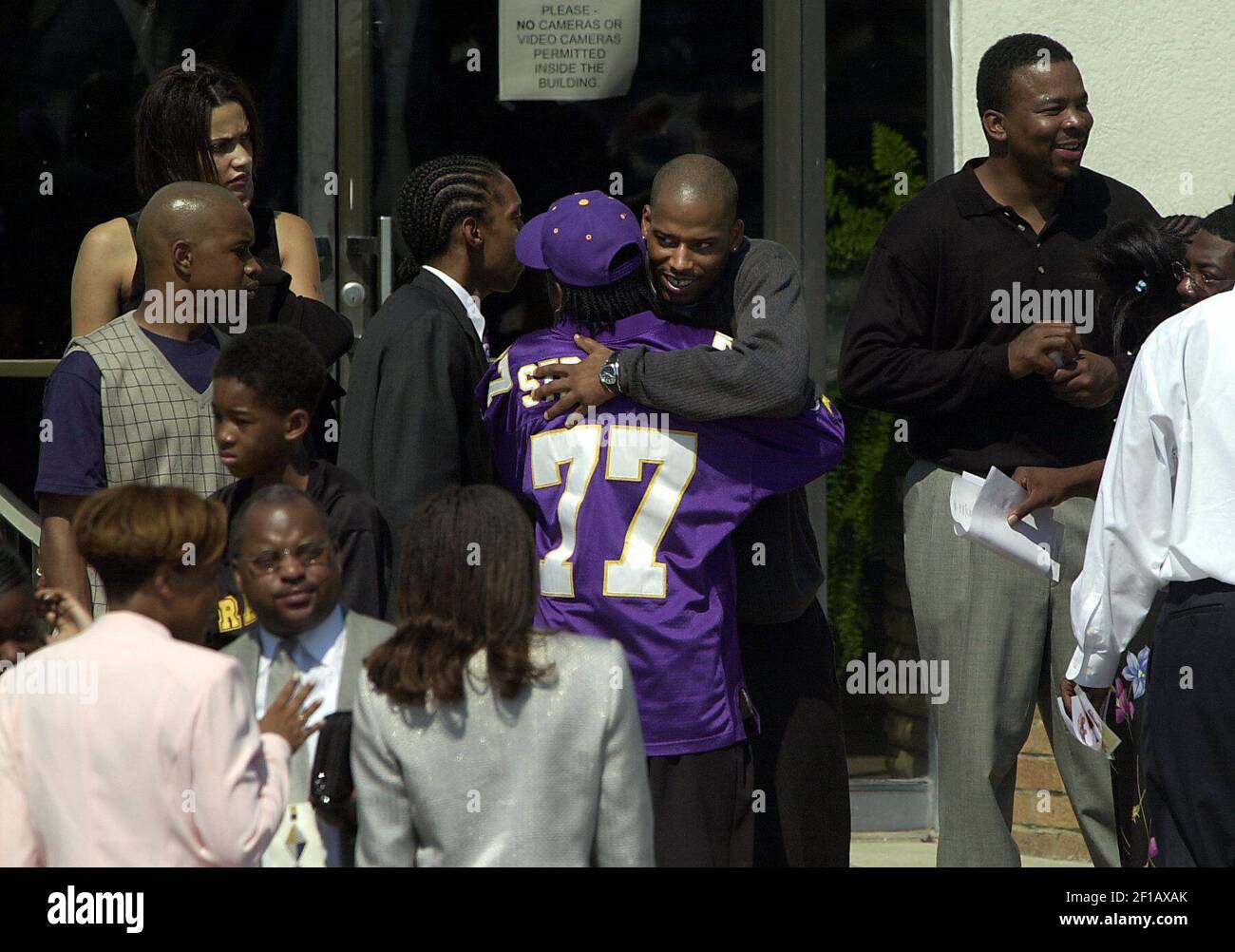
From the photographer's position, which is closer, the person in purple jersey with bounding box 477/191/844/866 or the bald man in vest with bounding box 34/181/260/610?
the person in purple jersey with bounding box 477/191/844/866

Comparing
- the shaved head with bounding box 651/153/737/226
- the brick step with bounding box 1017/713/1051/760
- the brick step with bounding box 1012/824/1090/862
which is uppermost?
the shaved head with bounding box 651/153/737/226

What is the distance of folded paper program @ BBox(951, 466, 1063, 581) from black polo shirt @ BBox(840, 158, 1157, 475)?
Result: 0.09 meters

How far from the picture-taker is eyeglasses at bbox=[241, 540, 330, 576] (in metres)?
3.57

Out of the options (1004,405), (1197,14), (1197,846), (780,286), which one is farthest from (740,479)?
(1197,14)

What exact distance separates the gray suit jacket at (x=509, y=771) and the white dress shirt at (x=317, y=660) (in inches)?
10.1

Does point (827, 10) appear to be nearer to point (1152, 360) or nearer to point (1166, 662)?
point (1152, 360)

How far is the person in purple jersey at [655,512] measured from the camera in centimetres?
408

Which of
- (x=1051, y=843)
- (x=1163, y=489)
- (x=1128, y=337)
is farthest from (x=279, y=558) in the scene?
(x=1051, y=843)

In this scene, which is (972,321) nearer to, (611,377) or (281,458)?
(611,377)

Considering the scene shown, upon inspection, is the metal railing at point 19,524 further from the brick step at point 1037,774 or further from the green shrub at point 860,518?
the brick step at point 1037,774

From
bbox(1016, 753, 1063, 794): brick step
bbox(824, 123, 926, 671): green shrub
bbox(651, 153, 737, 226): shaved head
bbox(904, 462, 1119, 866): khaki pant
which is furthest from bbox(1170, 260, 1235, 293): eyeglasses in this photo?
bbox(1016, 753, 1063, 794): brick step

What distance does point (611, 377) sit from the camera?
411 cm

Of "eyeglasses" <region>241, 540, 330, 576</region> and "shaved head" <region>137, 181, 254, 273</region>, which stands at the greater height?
"shaved head" <region>137, 181, 254, 273</region>

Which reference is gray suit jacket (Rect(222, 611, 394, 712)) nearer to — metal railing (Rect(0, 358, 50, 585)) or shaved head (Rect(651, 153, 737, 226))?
shaved head (Rect(651, 153, 737, 226))
